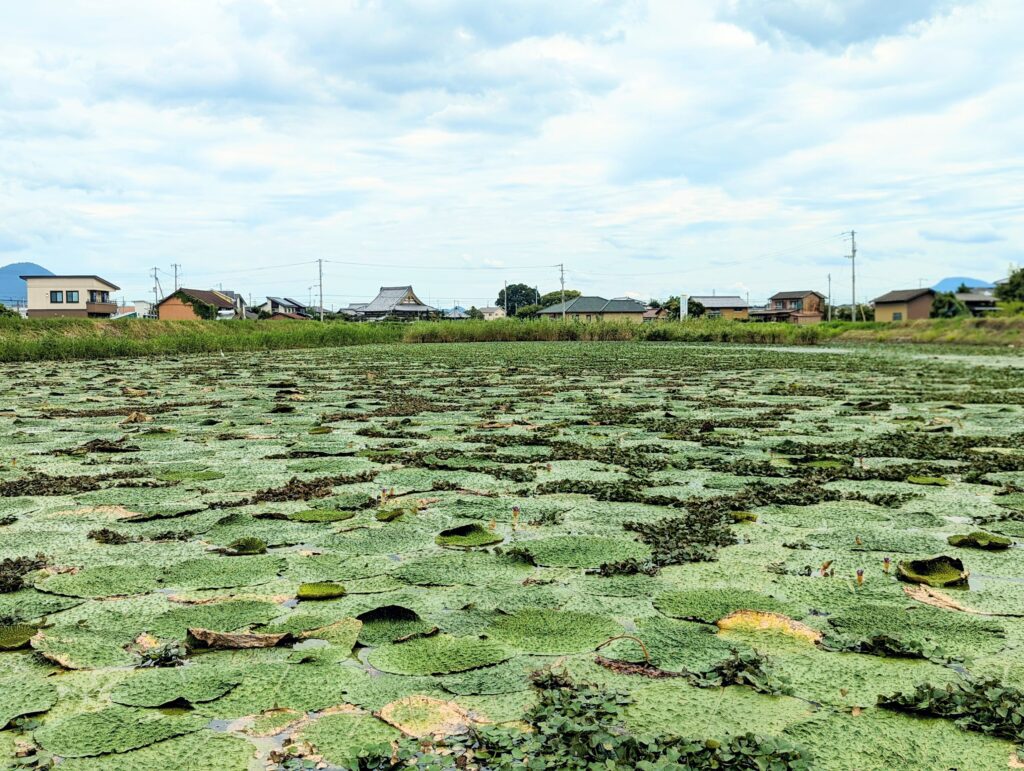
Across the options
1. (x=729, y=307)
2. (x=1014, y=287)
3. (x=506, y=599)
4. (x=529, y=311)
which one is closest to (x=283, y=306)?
(x=529, y=311)

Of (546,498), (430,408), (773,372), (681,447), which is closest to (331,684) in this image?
(546,498)

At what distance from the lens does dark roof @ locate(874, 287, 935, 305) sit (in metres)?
50.2

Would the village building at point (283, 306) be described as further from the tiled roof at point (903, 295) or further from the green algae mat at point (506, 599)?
the green algae mat at point (506, 599)

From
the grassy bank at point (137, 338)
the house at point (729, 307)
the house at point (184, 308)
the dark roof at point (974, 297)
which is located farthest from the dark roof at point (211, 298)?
the dark roof at point (974, 297)

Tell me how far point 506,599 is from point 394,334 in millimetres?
30390

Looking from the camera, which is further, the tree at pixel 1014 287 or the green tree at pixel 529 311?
the green tree at pixel 529 311

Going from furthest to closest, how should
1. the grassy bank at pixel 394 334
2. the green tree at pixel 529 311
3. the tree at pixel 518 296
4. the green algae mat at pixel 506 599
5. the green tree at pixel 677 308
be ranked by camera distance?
the tree at pixel 518 296 < the green tree at pixel 529 311 < the green tree at pixel 677 308 < the grassy bank at pixel 394 334 < the green algae mat at pixel 506 599

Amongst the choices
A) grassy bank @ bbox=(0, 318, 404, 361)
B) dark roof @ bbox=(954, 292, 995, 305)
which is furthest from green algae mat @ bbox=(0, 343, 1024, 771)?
dark roof @ bbox=(954, 292, 995, 305)

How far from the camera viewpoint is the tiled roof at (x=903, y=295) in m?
50.2

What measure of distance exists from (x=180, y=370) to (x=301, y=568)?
11.7 metres

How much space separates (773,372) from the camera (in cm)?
1337

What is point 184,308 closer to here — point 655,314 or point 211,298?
point 211,298

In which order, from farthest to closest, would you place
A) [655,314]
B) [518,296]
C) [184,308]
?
[518,296]
[655,314]
[184,308]

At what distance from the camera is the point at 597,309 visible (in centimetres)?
5862
